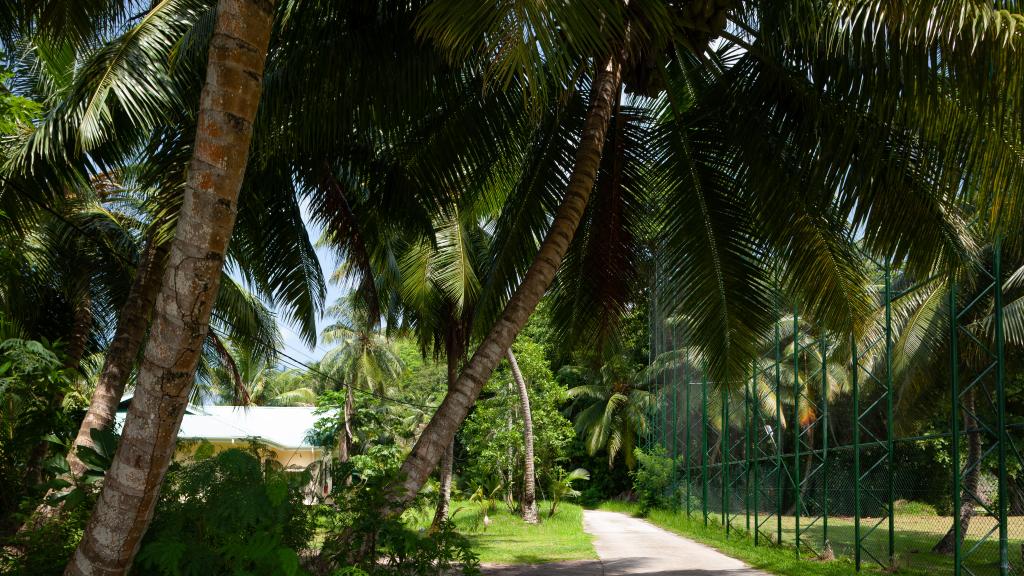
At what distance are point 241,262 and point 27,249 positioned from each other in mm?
2515

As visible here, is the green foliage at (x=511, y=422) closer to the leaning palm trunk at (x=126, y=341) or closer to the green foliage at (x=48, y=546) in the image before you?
the leaning palm trunk at (x=126, y=341)

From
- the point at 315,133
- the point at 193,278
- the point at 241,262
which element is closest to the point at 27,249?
the point at 241,262

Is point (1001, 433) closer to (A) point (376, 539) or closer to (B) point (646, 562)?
(B) point (646, 562)

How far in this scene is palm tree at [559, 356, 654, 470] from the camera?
116 feet

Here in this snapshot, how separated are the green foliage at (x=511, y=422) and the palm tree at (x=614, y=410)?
11258 millimetres

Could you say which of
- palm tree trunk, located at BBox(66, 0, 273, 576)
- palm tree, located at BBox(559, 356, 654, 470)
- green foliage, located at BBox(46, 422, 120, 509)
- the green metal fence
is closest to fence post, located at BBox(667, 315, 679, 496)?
the green metal fence

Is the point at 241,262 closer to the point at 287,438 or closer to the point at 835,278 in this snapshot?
the point at 835,278

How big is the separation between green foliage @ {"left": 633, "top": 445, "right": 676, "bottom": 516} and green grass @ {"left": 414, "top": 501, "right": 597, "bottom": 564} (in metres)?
3.53

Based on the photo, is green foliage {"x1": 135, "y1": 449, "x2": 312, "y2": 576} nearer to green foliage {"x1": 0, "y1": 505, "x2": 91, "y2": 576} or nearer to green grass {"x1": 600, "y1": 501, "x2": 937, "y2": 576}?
green foliage {"x1": 0, "y1": 505, "x2": 91, "y2": 576}

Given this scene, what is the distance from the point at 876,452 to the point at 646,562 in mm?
11559

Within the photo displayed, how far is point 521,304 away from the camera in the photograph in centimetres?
637

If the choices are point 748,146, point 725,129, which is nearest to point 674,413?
point 725,129

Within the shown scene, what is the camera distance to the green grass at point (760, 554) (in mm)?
12089

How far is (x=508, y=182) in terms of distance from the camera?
32.0 feet
